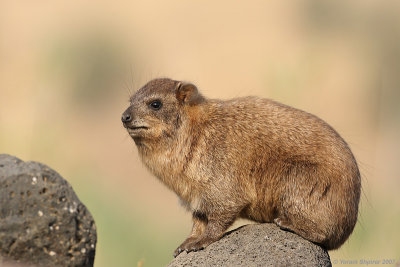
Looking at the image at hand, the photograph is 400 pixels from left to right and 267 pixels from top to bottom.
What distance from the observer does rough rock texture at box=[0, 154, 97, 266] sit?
8.11m

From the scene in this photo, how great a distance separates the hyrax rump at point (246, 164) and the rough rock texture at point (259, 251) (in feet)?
0.46

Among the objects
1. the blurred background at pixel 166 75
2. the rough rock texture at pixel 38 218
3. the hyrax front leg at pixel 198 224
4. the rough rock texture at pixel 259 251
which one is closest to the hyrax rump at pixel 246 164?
the hyrax front leg at pixel 198 224

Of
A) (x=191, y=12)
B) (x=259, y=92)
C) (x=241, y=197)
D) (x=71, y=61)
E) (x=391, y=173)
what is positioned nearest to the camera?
(x=241, y=197)

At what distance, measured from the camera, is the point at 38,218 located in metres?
8.18

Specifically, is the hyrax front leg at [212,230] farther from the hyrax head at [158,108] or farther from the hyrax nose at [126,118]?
the hyrax nose at [126,118]

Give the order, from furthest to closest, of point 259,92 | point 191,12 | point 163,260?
point 191,12 → point 259,92 → point 163,260

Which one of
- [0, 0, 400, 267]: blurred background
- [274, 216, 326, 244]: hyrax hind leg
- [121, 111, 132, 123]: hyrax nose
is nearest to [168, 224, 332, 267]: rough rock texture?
[274, 216, 326, 244]: hyrax hind leg

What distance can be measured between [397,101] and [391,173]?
10.8 feet

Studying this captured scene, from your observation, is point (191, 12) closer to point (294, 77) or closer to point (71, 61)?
point (71, 61)

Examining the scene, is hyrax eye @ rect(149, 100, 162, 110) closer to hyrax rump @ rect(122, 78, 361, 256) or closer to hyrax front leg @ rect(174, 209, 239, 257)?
hyrax rump @ rect(122, 78, 361, 256)

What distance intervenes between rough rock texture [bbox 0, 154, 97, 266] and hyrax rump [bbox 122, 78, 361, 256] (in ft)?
6.16

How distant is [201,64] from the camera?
78.0 feet

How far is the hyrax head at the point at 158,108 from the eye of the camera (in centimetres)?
1020

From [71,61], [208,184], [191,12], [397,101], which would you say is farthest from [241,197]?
[191,12]
